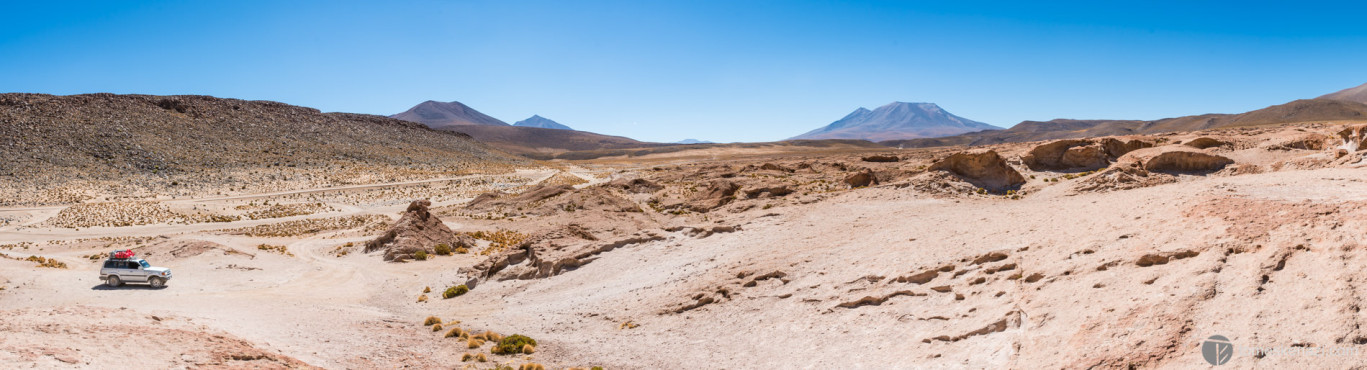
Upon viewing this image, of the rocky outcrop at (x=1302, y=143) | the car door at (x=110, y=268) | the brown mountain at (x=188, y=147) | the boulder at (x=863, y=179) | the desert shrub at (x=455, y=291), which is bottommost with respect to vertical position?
the desert shrub at (x=455, y=291)

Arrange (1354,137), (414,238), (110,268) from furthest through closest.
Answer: (414,238) < (1354,137) < (110,268)

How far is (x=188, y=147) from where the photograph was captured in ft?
233

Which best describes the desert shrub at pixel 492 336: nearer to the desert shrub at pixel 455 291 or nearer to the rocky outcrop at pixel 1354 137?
the desert shrub at pixel 455 291

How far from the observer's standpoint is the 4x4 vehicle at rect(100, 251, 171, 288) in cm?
1900

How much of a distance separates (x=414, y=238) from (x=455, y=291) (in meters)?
8.32

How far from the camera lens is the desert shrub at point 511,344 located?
42.2 ft

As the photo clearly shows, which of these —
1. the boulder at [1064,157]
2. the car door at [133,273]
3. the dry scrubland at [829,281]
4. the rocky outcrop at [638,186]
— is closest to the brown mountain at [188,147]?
the dry scrubland at [829,281]

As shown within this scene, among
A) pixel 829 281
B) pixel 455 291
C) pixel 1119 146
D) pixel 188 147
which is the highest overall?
pixel 188 147

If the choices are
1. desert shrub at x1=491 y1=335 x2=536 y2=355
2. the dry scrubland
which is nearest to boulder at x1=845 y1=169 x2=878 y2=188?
the dry scrubland

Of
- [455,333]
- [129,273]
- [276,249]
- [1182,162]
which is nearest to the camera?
[455,333]

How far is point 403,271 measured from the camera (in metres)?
23.0

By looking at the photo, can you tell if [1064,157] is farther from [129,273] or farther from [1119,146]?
[129,273]

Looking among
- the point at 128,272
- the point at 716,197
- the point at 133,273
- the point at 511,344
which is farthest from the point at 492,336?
the point at 716,197

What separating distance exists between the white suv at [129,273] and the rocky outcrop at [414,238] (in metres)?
7.13
